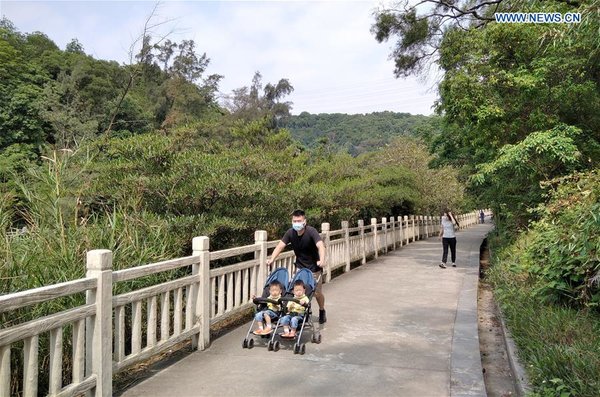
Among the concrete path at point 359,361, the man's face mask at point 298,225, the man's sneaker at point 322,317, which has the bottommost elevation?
the concrete path at point 359,361

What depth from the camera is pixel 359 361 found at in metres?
5.08

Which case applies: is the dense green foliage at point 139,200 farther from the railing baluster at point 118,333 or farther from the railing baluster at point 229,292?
the railing baluster at point 229,292

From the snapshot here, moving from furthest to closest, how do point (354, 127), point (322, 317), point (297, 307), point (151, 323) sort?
point (354, 127) → point (322, 317) → point (297, 307) → point (151, 323)

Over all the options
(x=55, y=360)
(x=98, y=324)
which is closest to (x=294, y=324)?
(x=98, y=324)

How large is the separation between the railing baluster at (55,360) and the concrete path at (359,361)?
0.87m

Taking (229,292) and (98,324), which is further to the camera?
(229,292)

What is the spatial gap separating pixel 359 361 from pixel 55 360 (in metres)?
2.93

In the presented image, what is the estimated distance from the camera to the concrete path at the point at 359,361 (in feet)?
14.2

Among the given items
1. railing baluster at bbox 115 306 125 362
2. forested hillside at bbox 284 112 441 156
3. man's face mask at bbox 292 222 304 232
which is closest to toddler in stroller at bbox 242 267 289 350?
man's face mask at bbox 292 222 304 232

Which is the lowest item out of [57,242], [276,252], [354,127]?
[276,252]

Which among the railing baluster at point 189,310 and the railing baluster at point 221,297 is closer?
the railing baluster at point 189,310

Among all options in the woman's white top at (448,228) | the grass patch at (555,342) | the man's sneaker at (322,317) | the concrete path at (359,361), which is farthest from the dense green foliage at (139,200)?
the grass patch at (555,342)

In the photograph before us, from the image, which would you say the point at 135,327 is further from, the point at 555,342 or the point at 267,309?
the point at 555,342

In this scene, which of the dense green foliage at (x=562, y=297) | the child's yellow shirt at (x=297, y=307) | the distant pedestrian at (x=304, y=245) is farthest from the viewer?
the distant pedestrian at (x=304, y=245)
